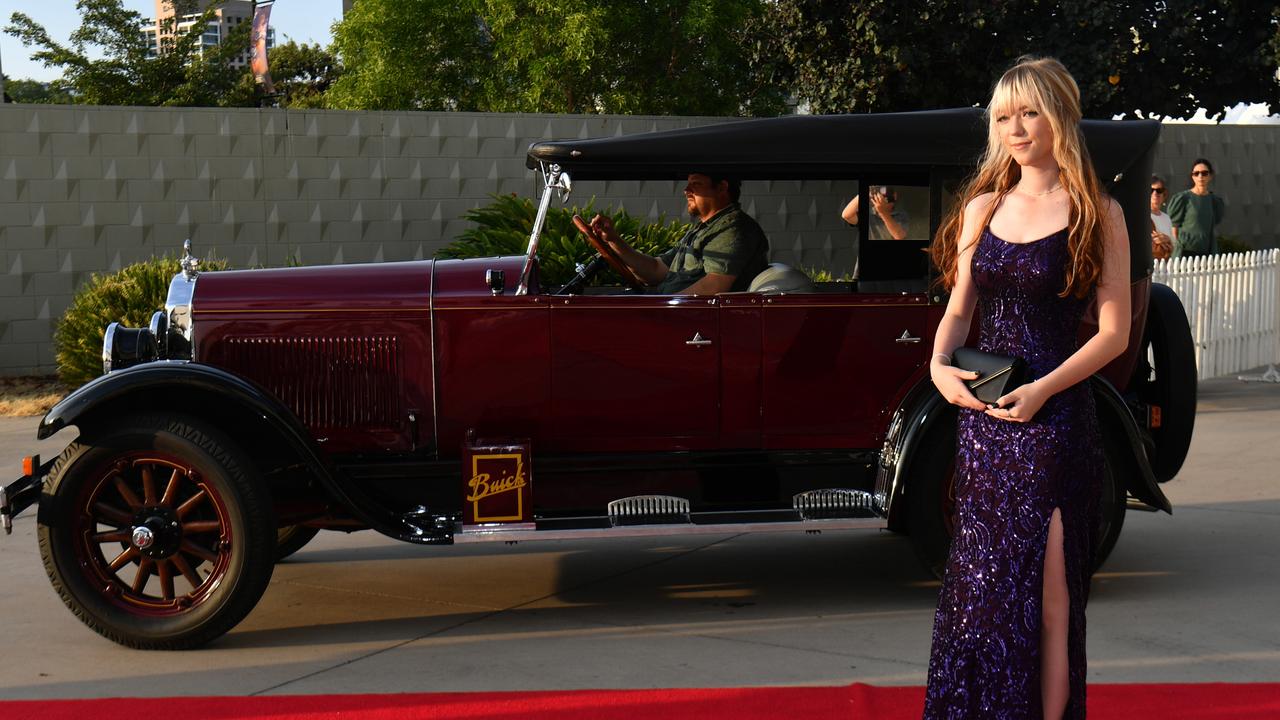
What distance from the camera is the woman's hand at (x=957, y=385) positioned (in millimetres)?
3311

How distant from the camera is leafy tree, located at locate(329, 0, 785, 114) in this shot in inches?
1017

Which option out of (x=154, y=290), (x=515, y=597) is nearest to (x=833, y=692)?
(x=515, y=597)

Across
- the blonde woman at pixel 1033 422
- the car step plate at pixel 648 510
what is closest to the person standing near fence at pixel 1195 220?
the car step plate at pixel 648 510

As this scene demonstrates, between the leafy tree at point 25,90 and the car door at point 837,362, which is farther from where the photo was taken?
the leafy tree at point 25,90

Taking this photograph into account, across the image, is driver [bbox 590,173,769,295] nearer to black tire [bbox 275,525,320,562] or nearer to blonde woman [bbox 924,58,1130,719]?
black tire [bbox 275,525,320,562]

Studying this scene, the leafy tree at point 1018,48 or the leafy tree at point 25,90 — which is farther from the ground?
the leafy tree at point 25,90

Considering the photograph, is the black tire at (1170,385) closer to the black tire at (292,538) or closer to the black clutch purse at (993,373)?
the black clutch purse at (993,373)

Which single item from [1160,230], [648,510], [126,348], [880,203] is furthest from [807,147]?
[1160,230]

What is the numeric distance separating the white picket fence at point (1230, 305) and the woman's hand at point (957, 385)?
27.5 feet

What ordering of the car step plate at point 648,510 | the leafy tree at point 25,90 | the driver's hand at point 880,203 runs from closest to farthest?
the car step plate at point 648,510 → the driver's hand at point 880,203 → the leafy tree at point 25,90

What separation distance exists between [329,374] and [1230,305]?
913 centimetres

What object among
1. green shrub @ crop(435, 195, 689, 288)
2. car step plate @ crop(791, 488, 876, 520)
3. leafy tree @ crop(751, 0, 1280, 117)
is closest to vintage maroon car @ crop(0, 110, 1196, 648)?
car step plate @ crop(791, 488, 876, 520)

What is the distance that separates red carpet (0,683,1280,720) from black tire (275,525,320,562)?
68.7 inches

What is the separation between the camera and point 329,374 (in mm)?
5254
